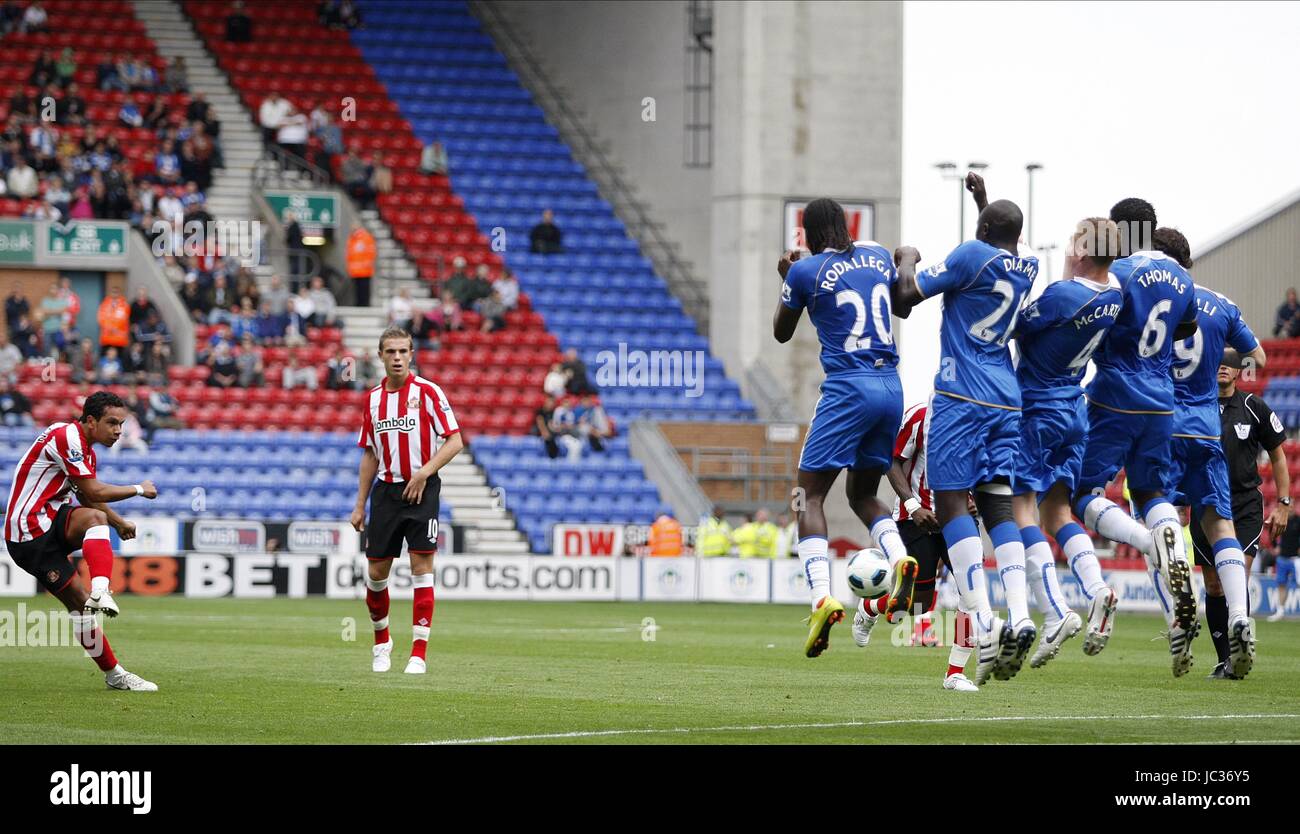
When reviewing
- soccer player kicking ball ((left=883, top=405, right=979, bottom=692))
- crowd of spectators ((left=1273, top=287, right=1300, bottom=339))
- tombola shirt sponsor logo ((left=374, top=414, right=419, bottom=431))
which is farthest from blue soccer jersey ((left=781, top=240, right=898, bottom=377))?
crowd of spectators ((left=1273, top=287, right=1300, bottom=339))

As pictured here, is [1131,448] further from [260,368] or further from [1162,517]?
[260,368]

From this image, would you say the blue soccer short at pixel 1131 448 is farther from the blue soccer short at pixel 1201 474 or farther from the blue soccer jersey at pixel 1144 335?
the blue soccer short at pixel 1201 474

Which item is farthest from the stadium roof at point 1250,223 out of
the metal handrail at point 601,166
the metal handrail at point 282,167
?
the metal handrail at point 282,167

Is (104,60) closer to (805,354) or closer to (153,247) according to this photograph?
(153,247)

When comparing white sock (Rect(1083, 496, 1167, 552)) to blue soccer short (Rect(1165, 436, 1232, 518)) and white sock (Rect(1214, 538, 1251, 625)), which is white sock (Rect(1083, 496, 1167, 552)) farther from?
Result: white sock (Rect(1214, 538, 1251, 625))

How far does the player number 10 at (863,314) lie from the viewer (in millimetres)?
10727

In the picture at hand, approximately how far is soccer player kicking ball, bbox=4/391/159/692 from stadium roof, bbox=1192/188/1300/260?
3391cm

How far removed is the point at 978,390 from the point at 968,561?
0.94 meters

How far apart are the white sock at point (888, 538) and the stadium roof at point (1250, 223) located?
32.1 metres

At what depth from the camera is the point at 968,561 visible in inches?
420

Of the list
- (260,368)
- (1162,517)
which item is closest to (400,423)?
(1162,517)

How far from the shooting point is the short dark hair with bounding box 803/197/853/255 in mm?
10798
